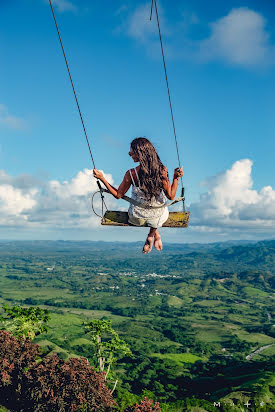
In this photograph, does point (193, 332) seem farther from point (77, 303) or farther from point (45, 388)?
point (45, 388)

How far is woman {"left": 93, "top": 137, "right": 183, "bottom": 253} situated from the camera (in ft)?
19.3

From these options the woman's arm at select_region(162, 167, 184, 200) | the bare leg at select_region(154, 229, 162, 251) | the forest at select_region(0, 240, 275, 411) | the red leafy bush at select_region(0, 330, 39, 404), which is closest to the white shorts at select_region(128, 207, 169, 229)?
the bare leg at select_region(154, 229, 162, 251)

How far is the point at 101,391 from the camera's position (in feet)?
68.6

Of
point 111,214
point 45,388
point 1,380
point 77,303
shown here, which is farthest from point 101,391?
point 77,303

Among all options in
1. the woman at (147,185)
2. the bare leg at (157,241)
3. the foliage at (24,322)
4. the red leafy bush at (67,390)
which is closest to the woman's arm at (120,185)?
the woman at (147,185)

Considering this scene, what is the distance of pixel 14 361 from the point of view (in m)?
23.3

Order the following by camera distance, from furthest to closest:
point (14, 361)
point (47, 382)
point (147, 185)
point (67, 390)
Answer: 1. point (14, 361)
2. point (47, 382)
3. point (67, 390)
4. point (147, 185)

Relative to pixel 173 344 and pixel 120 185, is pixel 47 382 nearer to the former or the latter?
pixel 120 185

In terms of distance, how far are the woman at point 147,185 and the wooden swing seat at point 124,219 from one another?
18 cm

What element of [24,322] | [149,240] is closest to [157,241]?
[149,240]

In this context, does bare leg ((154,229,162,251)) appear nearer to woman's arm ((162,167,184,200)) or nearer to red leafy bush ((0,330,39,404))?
woman's arm ((162,167,184,200))

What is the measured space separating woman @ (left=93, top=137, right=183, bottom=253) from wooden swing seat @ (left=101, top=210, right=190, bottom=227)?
0.18m

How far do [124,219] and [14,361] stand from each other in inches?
833

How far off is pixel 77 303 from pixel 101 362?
149360mm
